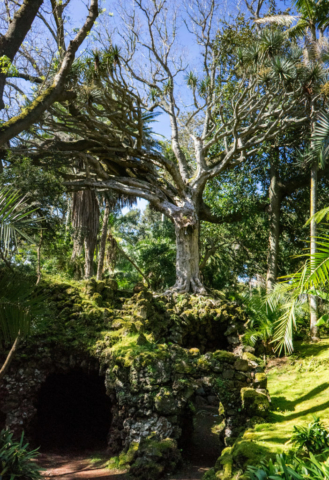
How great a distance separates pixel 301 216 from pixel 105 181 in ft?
28.4

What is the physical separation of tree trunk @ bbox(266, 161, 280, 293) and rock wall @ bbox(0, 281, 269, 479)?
4.18 meters

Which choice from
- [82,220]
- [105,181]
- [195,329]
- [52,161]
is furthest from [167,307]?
[52,161]

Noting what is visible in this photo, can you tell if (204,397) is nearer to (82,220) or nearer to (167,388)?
(167,388)

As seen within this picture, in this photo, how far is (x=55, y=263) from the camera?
15648 millimetres

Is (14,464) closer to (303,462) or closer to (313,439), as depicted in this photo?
(303,462)

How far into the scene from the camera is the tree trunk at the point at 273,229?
13.8 m

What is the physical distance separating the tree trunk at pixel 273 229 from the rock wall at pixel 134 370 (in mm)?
4179

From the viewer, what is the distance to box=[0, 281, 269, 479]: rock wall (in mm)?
7445

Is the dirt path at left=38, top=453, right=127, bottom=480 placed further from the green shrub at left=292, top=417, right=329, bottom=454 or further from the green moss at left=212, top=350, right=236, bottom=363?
the green shrub at left=292, top=417, right=329, bottom=454

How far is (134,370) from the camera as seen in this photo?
771 centimetres

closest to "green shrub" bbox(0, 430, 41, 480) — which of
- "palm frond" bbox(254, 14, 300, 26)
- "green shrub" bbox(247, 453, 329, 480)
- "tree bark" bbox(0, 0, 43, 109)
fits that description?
"green shrub" bbox(247, 453, 329, 480)

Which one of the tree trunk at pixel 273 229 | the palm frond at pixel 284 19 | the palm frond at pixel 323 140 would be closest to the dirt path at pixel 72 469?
the tree trunk at pixel 273 229

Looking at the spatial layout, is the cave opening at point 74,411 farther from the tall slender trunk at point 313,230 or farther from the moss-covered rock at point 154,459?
the tall slender trunk at point 313,230

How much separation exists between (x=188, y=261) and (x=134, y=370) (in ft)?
17.4
